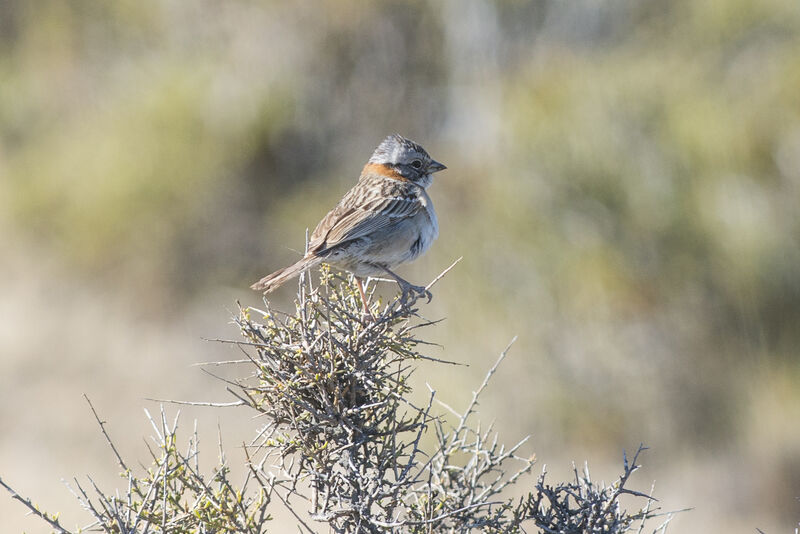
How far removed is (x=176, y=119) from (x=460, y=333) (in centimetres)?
487

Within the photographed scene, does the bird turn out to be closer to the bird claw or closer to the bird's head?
the bird's head

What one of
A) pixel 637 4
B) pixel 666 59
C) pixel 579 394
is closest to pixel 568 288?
pixel 579 394

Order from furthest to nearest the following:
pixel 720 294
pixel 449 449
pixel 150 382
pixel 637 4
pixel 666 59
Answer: pixel 150 382 < pixel 637 4 < pixel 666 59 < pixel 720 294 < pixel 449 449

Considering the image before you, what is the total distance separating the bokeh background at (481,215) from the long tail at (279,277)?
4597mm

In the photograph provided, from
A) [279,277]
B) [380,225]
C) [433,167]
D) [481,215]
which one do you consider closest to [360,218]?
[380,225]

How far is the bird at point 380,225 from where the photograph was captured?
4102 mm

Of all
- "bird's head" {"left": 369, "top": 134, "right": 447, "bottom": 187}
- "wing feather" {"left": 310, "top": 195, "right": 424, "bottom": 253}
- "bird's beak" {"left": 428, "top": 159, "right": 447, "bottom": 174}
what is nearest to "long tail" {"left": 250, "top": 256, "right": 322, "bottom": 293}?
"wing feather" {"left": 310, "top": 195, "right": 424, "bottom": 253}

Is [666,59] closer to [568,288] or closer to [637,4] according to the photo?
[637,4]

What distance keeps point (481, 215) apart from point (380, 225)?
504 centimetres

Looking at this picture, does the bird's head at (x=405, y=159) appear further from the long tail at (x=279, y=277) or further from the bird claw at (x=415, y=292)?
the bird claw at (x=415, y=292)

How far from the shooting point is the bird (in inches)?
161

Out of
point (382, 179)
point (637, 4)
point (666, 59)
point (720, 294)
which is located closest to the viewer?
point (382, 179)

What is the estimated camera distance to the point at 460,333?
28.9 feet

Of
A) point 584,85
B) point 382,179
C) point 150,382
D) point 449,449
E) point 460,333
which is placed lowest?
point 449,449
